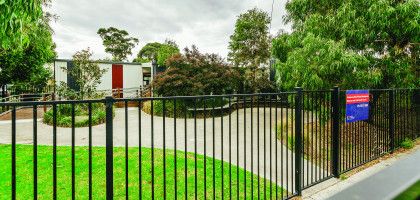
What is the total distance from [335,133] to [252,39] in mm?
16815

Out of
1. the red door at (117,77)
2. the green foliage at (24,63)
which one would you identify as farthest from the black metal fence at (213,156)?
the red door at (117,77)

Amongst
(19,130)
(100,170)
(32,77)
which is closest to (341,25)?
(100,170)

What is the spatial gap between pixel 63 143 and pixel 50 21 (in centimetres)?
990

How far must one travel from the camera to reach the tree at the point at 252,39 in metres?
20.6

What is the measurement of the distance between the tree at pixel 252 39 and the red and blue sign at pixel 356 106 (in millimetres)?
14777

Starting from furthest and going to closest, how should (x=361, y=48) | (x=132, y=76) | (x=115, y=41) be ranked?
(x=115, y=41) → (x=132, y=76) → (x=361, y=48)

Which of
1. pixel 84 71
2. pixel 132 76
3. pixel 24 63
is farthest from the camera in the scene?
pixel 132 76

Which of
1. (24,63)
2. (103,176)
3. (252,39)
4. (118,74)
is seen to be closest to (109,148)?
(103,176)

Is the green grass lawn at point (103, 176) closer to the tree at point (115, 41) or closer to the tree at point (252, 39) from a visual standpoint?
the tree at point (252, 39)

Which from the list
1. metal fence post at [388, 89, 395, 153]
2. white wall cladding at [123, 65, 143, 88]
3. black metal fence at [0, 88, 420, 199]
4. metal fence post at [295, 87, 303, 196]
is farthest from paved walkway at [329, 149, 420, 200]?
white wall cladding at [123, 65, 143, 88]

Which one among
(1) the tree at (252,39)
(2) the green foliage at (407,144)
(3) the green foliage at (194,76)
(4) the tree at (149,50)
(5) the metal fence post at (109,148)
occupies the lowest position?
(2) the green foliage at (407,144)

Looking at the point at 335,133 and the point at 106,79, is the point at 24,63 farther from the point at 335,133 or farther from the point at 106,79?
the point at 335,133

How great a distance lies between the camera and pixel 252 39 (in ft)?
68.7

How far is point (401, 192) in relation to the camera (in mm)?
675
